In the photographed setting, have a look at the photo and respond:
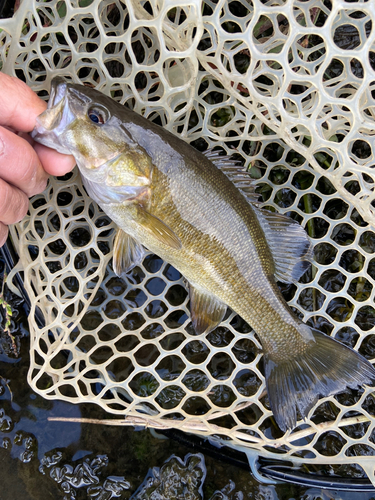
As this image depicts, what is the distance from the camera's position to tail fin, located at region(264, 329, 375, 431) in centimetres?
215

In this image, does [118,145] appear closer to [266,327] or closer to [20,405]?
[266,327]

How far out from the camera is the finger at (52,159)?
2023 mm

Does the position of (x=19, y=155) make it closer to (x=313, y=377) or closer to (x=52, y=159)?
(x=52, y=159)

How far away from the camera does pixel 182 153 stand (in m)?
2.04

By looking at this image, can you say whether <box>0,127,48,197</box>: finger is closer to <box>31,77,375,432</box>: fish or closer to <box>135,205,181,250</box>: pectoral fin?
<box>31,77,375,432</box>: fish

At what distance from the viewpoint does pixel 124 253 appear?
229cm

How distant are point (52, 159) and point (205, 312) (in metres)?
1.20

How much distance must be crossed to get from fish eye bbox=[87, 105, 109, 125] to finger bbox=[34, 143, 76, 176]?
245mm

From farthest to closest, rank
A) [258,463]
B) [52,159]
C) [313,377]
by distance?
[258,463] < [313,377] < [52,159]

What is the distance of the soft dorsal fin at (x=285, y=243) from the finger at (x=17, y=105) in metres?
1.25

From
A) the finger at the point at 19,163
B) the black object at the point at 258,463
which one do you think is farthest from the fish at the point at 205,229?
the black object at the point at 258,463

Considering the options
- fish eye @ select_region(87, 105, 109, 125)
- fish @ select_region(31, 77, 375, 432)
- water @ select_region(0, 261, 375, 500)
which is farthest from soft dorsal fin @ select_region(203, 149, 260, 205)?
water @ select_region(0, 261, 375, 500)

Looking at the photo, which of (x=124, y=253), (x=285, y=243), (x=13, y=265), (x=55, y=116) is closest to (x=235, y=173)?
(x=285, y=243)

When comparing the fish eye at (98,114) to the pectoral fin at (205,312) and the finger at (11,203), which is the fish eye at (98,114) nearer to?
the finger at (11,203)
